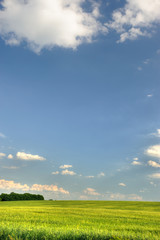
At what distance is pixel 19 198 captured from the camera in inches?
3228

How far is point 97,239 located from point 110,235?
0.42 metres

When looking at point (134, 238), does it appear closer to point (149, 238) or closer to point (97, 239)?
point (149, 238)

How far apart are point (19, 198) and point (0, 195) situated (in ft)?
22.1

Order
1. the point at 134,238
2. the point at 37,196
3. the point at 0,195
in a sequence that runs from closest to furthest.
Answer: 1. the point at 134,238
2. the point at 0,195
3. the point at 37,196

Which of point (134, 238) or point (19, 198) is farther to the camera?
point (19, 198)

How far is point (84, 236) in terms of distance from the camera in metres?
6.96

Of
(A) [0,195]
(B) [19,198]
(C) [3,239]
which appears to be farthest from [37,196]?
(C) [3,239]

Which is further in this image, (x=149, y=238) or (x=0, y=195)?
(x=0, y=195)

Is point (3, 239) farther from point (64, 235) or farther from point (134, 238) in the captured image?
point (134, 238)

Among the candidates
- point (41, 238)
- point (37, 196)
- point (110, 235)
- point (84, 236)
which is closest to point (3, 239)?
point (41, 238)

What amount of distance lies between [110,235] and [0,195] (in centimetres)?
8181

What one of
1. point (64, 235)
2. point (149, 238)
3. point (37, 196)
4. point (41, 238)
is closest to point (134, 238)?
point (149, 238)

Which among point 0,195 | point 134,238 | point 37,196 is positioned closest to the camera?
point 134,238

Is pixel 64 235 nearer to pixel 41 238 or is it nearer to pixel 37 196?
pixel 41 238
